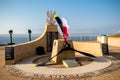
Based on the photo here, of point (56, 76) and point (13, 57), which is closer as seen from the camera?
point (56, 76)

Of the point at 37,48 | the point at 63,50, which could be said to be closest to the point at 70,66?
the point at 63,50

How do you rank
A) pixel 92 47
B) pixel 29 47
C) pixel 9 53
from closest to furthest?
1. pixel 9 53
2. pixel 29 47
3. pixel 92 47

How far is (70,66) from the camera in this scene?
9.47 meters

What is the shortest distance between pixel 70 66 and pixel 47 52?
6.78 m

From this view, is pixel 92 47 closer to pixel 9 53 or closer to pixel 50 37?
pixel 50 37

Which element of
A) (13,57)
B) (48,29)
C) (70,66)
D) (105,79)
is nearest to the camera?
(105,79)

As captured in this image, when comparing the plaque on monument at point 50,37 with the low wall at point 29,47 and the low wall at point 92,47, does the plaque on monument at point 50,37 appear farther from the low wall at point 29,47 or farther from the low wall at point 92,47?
the low wall at point 92,47

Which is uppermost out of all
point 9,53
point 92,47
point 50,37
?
point 50,37

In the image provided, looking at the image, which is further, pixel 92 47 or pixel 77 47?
pixel 77 47

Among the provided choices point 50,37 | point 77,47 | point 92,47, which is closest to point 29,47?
point 50,37

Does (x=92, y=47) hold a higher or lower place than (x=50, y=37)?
lower

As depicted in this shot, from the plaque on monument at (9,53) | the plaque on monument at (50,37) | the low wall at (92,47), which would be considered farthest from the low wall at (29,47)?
the low wall at (92,47)

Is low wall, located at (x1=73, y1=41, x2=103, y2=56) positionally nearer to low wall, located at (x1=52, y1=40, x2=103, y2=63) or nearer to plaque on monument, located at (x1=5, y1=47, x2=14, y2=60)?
low wall, located at (x1=52, y1=40, x2=103, y2=63)

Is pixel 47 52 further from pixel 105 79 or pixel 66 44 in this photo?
pixel 105 79
